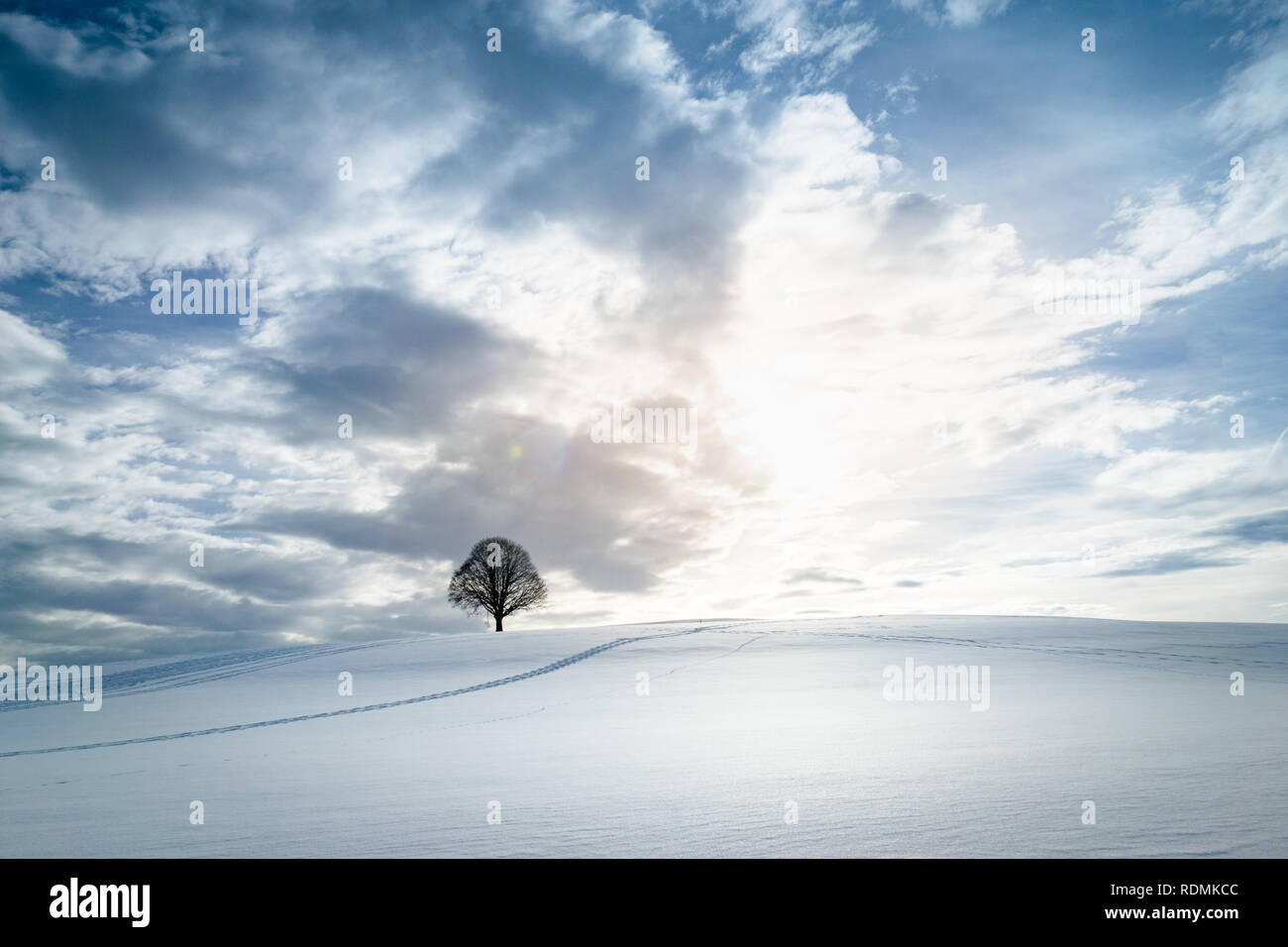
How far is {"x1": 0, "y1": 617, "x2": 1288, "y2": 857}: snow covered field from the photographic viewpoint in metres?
5.94

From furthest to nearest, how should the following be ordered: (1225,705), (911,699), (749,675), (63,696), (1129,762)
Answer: (63,696) → (749,675) → (911,699) → (1225,705) → (1129,762)

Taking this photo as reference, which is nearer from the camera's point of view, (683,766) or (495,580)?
(683,766)

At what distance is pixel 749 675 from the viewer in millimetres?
21547

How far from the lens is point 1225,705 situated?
13.7 meters

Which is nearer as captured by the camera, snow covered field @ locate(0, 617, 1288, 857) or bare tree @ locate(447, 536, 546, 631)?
snow covered field @ locate(0, 617, 1288, 857)

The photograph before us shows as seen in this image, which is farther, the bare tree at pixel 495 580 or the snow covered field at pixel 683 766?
the bare tree at pixel 495 580

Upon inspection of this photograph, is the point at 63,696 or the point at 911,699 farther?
the point at 63,696

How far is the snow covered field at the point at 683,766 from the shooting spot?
594 cm

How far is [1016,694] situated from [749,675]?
297 inches

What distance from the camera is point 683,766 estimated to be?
916 centimetres

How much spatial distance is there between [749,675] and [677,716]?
7569mm
